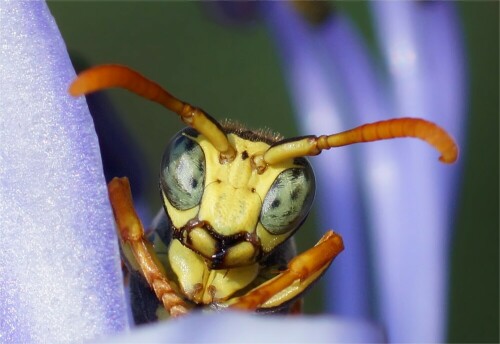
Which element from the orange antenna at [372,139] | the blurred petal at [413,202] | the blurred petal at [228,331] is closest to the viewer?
the blurred petal at [228,331]

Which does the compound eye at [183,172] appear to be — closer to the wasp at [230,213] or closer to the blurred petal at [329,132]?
the wasp at [230,213]

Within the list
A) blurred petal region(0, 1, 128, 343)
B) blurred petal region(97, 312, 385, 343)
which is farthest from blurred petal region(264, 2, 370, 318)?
blurred petal region(97, 312, 385, 343)

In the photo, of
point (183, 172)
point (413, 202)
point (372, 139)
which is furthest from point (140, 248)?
point (413, 202)

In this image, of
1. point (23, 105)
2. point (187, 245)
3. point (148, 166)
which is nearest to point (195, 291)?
point (187, 245)

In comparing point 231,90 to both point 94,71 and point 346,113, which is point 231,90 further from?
point 94,71

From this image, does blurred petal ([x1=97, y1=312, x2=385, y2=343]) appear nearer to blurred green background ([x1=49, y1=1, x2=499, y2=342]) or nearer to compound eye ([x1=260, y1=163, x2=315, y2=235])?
compound eye ([x1=260, y1=163, x2=315, y2=235])

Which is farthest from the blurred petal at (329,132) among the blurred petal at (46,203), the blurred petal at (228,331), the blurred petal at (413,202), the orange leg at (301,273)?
the blurred petal at (228,331)
